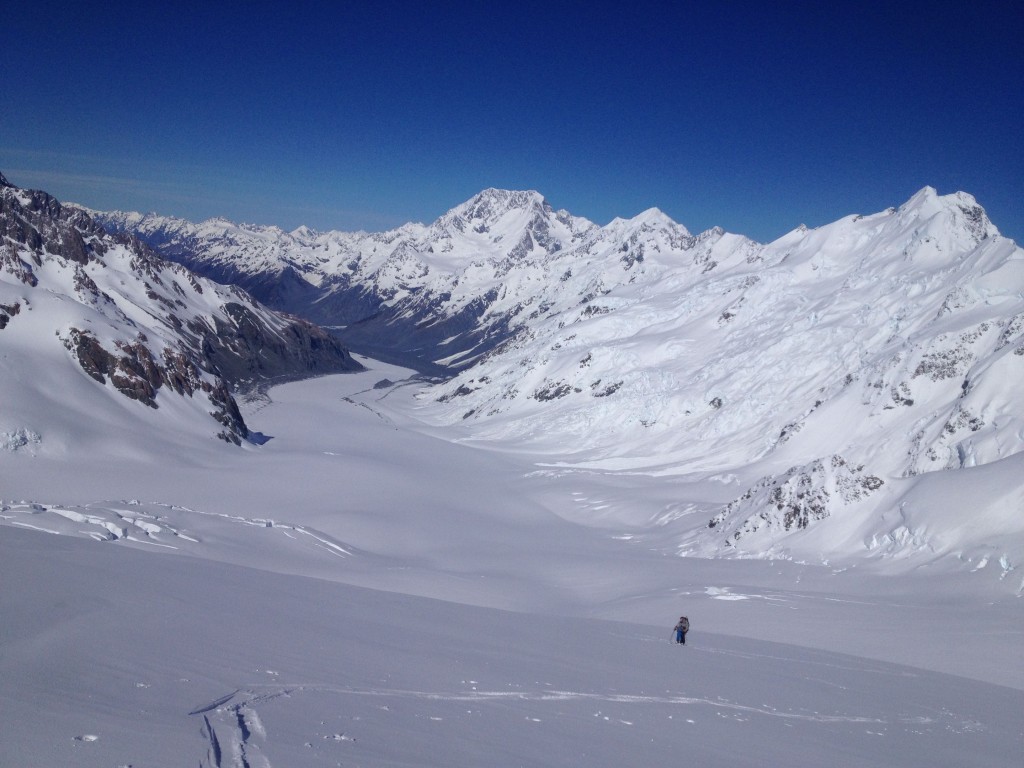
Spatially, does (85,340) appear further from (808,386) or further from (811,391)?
(808,386)

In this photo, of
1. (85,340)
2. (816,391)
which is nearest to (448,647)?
(85,340)

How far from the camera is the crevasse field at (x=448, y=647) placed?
834 cm

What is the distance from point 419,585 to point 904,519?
80.9ft

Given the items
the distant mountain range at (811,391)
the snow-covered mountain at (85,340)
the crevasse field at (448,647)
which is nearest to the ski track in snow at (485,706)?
the crevasse field at (448,647)

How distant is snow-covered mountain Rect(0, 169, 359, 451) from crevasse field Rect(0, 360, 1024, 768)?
11119mm

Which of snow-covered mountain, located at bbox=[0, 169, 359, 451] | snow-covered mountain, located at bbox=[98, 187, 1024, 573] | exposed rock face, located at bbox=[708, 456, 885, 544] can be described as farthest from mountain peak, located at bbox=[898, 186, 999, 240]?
snow-covered mountain, located at bbox=[0, 169, 359, 451]

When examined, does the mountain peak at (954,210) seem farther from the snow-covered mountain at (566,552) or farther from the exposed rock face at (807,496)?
the exposed rock face at (807,496)

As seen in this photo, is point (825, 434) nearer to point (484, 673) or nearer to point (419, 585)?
point (419, 585)

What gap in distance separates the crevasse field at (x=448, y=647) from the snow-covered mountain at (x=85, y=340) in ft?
36.5

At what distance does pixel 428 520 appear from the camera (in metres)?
46.8

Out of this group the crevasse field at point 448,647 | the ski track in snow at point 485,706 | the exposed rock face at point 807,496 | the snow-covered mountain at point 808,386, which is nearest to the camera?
the ski track in snow at point 485,706

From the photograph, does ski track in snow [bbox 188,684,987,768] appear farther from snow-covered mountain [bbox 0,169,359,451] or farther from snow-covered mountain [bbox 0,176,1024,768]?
snow-covered mountain [bbox 0,169,359,451]

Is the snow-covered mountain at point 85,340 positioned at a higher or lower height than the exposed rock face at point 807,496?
higher

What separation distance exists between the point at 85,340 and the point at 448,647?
63798mm
